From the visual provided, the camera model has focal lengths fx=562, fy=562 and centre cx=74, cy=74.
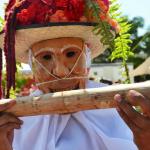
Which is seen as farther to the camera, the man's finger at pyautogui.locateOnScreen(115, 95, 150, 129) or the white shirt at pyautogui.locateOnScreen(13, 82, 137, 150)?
the white shirt at pyautogui.locateOnScreen(13, 82, 137, 150)

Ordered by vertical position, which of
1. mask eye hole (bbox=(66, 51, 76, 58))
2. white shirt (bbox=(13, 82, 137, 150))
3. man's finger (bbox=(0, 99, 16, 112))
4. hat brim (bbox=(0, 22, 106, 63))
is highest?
hat brim (bbox=(0, 22, 106, 63))

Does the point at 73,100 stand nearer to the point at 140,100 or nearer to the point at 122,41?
the point at 140,100

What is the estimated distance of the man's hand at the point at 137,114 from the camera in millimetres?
2447

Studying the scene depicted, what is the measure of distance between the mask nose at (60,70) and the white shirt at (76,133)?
16 centimetres

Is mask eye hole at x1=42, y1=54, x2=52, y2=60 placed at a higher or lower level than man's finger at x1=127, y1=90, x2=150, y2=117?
higher

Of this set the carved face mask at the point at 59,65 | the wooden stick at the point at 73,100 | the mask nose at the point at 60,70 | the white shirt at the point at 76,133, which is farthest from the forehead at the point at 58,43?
the wooden stick at the point at 73,100

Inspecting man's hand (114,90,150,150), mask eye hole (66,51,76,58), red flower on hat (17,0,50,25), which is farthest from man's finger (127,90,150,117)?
red flower on hat (17,0,50,25)

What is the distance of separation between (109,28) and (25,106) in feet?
2.26

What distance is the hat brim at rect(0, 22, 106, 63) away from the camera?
3070 millimetres

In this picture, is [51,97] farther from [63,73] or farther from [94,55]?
[94,55]

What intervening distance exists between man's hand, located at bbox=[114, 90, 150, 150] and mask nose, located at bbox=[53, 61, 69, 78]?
22.4 inches

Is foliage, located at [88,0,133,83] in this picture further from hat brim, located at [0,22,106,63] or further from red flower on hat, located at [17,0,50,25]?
red flower on hat, located at [17,0,50,25]

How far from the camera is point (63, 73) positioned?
302 cm

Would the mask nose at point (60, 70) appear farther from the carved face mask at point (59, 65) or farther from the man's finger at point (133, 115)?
the man's finger at point (133, 115)
